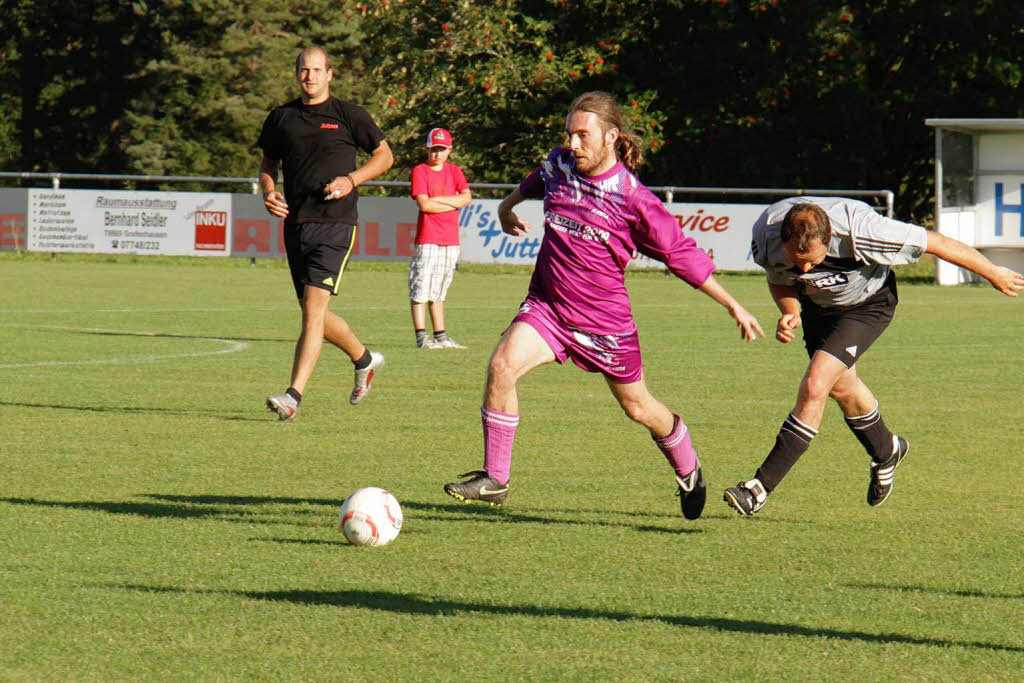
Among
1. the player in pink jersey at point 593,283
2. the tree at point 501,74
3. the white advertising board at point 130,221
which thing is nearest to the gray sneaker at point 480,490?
the player in pink jersey at point 593,283

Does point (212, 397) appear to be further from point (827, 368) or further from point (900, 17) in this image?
point (900, 17)

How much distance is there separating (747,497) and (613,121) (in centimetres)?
167

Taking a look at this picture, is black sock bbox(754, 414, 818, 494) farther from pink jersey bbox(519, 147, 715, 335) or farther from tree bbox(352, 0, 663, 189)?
tree bbox(352, 0, 663, 189)

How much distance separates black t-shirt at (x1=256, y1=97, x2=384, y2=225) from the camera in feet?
31.7

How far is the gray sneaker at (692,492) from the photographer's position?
6.47 meters

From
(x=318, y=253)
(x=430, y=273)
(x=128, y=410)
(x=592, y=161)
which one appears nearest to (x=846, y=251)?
(x=592, y=161)

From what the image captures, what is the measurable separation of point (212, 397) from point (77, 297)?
1027 centimetres

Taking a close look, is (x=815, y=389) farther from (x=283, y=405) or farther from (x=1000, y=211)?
(x=1000, y=211)

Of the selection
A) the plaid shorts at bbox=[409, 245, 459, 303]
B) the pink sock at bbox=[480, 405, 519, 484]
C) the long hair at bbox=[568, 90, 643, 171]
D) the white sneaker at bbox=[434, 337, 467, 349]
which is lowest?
the white sneaker at bbox=[434, 337, 467, 349]

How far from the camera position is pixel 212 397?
10508 mm

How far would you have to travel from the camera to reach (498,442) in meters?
6.37

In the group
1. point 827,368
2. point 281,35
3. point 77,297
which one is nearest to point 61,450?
point 827,368

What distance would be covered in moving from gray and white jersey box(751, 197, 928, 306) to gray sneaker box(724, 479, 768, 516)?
918 mm

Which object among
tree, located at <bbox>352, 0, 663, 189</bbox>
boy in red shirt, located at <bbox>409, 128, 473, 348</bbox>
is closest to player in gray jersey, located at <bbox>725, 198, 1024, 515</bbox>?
boy in red shirt, located at <bbox>409, 128, 473, 348</bbox>
